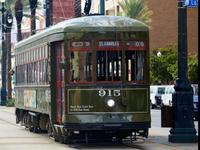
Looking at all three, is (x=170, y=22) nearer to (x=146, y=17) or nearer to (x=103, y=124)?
(x=146, y=17)

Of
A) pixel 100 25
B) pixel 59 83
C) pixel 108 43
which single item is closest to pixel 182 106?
pixel 108 43

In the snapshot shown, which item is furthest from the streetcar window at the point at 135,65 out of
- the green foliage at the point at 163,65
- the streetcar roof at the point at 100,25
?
the green foliage at the point at 163,65

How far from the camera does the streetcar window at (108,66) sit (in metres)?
19.4

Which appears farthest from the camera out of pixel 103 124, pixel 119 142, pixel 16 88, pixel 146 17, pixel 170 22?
pixel 170 22

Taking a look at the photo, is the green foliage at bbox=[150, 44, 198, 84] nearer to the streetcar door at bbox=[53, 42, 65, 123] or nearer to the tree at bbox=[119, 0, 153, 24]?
the tree at bbox=[119, 0, 153, 24]

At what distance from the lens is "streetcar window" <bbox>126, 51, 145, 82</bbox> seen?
1952cm

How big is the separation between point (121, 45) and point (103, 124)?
7.24 ft

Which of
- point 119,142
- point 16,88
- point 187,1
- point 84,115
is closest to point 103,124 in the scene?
point 84,115

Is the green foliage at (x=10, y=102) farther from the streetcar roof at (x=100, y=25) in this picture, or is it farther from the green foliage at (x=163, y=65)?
the streetcar roof at (x=100, y=25)

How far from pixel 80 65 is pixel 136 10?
63650 mm

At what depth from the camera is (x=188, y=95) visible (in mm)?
19969

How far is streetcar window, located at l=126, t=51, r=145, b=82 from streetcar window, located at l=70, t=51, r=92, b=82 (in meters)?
1.04

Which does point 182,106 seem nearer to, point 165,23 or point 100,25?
point 100,25

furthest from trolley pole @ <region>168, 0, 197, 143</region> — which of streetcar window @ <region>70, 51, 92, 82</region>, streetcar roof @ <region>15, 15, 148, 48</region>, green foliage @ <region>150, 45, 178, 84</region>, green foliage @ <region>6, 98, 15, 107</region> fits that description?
green foliage @ <region>150, 45, 178, 84</region>
